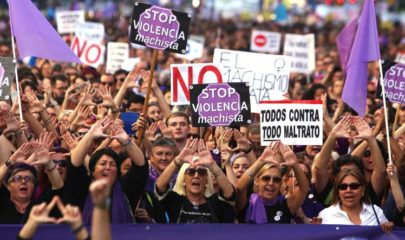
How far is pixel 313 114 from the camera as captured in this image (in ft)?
34.7

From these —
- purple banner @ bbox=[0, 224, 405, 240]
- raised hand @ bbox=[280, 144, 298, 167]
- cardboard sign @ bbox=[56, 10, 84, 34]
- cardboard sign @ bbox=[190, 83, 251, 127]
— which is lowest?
purple banner @ bbox=[0, 224, 405, 240]

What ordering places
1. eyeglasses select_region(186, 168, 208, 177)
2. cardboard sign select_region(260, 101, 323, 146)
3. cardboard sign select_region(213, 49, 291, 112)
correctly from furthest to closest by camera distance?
cardboard sign select_region(213, 49, 291, 112)
cardboard sign select_region(260, 101, 323, 146)
eyeglasses select_region(186, 168, 208, 177)

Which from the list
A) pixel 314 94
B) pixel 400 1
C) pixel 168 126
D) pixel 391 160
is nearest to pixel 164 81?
pixel 314 94

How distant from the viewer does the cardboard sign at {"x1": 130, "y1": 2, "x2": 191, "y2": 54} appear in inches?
439

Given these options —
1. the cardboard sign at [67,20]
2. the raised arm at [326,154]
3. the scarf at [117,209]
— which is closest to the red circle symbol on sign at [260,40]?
the cardboard sign at [67,20]

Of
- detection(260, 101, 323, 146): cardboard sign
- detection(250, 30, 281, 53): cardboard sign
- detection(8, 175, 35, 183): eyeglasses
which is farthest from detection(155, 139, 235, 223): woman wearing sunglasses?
detection(250, 30, 281, 53): cardboard sign

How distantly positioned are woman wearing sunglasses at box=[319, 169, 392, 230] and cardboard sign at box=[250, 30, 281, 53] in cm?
1252

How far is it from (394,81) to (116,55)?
286 inches

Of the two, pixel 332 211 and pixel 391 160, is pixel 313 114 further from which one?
pixel 332 211

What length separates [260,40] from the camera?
2162 centimetres

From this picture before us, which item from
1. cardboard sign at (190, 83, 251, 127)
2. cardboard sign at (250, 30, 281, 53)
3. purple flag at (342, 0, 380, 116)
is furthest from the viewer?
cardboard sign at (250, 30, 281, 53)

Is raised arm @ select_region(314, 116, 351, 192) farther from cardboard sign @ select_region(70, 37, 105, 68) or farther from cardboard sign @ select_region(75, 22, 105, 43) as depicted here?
cardboard sign @ select_region(75, 22, 105, 43)

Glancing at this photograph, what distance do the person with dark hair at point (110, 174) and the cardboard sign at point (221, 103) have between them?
1.52 metres

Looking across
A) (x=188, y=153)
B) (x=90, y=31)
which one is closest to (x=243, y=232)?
(x=188, y=153)
